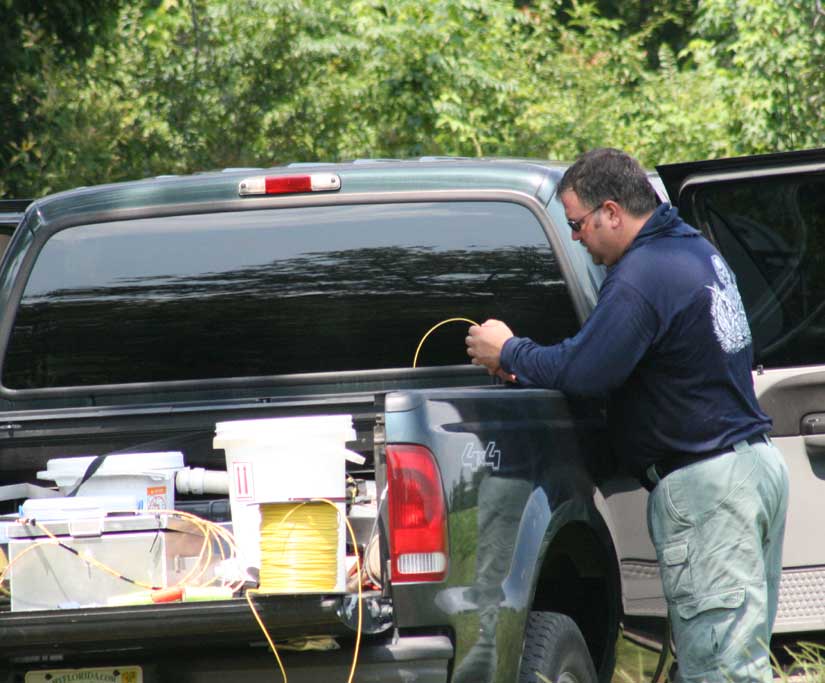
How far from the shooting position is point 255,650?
3.06 meters

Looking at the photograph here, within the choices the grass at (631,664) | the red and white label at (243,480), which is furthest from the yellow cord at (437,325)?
the grass at (631,664)

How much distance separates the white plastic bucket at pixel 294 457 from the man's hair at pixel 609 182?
3.53ft

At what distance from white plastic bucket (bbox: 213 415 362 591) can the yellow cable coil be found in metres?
0.02

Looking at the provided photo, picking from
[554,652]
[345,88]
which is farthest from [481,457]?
[345,88]

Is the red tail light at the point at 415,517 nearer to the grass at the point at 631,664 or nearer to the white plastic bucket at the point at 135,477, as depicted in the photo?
the white plastic bucket at the point at 135,477

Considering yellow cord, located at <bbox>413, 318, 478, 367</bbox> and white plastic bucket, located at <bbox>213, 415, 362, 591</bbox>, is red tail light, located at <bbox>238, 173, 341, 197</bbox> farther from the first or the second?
white plastic bucket, located at <bbox>213, 415, 362, 591</bbox>

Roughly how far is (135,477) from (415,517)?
36.2 inches

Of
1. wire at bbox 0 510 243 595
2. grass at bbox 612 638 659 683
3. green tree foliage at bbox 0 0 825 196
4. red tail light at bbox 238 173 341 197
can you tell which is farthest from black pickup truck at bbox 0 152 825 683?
green tree foliage at bbox 0 0 825 196

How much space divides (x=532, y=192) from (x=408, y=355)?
61 centimetres

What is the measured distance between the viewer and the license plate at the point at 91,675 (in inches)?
120

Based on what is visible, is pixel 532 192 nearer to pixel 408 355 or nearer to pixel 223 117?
pixel 408 355

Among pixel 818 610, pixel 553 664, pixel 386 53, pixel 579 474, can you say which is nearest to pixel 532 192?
pixel 579 474

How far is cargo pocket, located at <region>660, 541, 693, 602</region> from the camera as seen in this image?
137 inches

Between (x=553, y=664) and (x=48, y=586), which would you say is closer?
(x=48, y=586)
